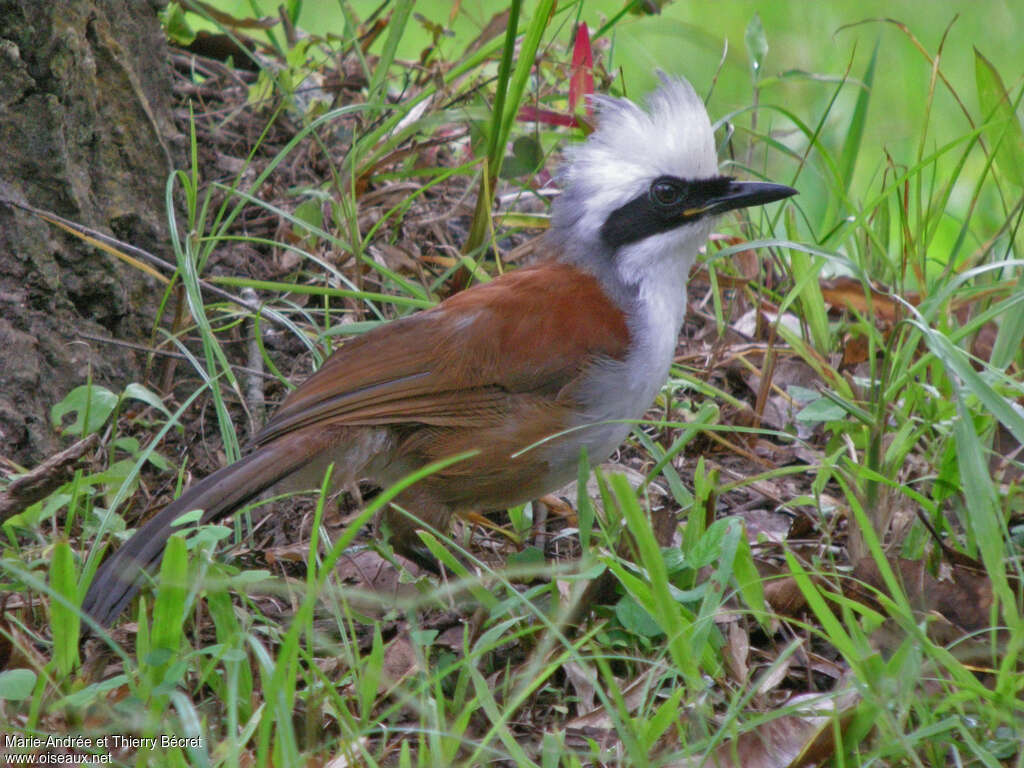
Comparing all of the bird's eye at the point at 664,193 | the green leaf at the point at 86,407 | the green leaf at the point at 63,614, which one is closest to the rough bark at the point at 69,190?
the green leaf at the point at 86,407

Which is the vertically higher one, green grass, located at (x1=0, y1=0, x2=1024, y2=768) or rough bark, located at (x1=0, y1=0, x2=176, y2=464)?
rough bark, located at (x1=0, y1=0, x2=176, y2=464)

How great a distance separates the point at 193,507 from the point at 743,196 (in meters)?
2.16

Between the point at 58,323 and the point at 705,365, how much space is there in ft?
8.28

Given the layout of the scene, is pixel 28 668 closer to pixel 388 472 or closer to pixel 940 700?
pixel 388 472

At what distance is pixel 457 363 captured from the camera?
13.6ft

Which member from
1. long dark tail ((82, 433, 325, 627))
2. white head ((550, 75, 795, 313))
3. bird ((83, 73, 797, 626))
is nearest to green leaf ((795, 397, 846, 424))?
bird ((83, 73, 797, 626))

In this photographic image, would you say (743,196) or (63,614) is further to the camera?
(743,196)

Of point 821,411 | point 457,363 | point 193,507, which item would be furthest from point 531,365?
point 193,507

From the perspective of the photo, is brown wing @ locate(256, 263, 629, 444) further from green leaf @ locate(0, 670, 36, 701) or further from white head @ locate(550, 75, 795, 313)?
green leaf @ locate(0, 670, 36, 701)

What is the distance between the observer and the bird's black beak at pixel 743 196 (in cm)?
434

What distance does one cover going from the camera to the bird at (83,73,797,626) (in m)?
4.09

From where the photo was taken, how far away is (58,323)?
445 cm

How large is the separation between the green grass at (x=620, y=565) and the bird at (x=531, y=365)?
8.8 inches

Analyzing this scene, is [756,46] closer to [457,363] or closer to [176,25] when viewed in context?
[457,363]
